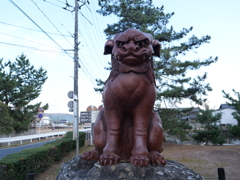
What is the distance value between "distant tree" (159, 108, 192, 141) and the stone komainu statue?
328 inches

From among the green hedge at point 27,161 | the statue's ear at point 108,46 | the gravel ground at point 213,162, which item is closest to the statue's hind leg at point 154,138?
the statue's ear at point 108,46

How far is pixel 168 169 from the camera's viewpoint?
212cm

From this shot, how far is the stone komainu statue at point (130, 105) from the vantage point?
2152 mm

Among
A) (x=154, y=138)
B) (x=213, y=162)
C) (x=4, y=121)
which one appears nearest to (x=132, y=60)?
(x=154, y=138)

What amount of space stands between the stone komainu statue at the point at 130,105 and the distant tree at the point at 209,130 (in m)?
10.7

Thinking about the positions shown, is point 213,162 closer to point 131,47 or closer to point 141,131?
point 141,131

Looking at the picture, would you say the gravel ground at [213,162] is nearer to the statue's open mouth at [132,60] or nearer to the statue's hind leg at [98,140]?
the statue's hind leg at [98,140]

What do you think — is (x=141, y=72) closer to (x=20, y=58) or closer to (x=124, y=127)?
(x=124, y=127)

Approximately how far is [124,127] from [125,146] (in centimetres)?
21

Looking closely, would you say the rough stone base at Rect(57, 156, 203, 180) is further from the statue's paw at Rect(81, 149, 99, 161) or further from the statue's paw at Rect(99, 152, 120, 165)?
the statue's paw at Rect(81, 149, 99, 161)

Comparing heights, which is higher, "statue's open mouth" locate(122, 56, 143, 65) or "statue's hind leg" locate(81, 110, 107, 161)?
"statue's open mouth" locate(122, 56, 143, 65)

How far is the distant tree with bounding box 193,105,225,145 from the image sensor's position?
11.9m

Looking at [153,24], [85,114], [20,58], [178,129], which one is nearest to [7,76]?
[20,58]

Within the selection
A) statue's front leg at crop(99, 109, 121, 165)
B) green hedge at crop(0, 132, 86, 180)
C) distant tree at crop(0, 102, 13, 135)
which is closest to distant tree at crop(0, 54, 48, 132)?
distant tree at crop(0, 102, 13, 135)
